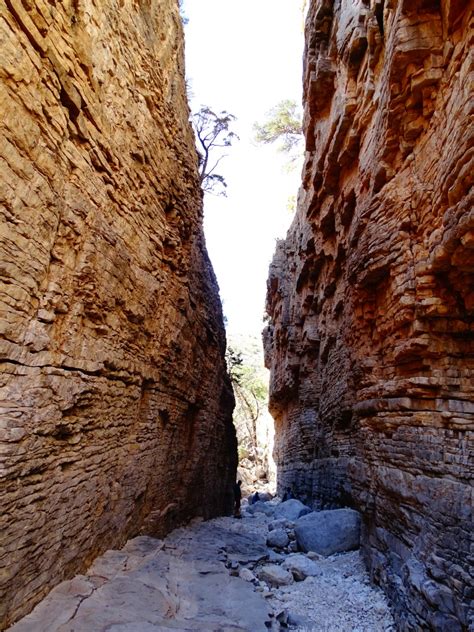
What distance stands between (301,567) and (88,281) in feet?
18.4

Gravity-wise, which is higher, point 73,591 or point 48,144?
point 48,144

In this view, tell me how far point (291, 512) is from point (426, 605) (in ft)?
27.1

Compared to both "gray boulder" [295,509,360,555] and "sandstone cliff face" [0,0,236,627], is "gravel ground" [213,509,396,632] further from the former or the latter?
"sandstone cliff face" [0,0,236,627]

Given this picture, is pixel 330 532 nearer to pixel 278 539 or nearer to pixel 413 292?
pixel 278 539

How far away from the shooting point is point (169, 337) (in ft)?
24.5

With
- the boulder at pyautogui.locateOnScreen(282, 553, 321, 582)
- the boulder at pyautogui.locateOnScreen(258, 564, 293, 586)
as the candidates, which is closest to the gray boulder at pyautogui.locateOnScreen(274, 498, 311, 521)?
the boulder at pyautogui.locateOnScreen(282, 553, 321, 582)

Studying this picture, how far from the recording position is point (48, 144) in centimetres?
360

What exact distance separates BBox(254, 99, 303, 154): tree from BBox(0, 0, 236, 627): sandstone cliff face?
47.6 ft

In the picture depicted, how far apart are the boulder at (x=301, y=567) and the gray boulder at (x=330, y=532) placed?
2.70 feet

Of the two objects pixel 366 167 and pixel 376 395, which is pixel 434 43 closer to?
pixel 366 167

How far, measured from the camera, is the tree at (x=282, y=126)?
2203cm

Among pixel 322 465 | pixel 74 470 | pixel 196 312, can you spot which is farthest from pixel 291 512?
pixel 74 470

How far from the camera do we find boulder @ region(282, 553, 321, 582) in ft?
19.8

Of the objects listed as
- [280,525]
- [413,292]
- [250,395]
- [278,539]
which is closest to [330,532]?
[278,539]
